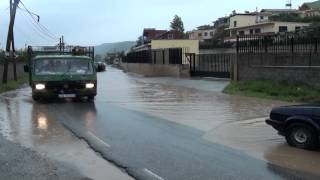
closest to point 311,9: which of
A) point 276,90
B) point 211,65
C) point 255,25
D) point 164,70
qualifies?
point 255,25

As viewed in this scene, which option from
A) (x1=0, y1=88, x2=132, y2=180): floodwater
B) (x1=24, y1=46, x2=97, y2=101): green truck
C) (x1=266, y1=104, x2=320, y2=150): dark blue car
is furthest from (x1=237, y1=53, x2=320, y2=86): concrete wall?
(x1=266, y1=104, x2=320, y2=150): dark blue car

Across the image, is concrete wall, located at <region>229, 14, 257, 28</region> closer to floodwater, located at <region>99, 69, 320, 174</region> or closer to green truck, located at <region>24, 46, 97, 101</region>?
floodwater, located at <region>99, 69, 320, 174</region>

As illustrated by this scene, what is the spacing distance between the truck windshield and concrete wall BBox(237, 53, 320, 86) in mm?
8045

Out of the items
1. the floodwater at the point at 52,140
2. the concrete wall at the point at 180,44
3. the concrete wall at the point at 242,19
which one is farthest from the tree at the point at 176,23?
the floodwater at the point at 52,140

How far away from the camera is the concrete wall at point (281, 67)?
22625mm

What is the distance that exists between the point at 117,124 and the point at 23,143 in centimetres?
350

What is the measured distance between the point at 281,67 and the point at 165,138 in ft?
44.2

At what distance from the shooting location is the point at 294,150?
35.5 ft

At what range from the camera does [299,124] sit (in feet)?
35.9

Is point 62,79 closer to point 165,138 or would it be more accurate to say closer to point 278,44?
point 278,44

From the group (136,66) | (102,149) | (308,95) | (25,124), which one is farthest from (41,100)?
(136,66)

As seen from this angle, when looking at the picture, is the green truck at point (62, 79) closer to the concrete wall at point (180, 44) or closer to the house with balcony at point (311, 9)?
the concrete wall at point (180, 44)

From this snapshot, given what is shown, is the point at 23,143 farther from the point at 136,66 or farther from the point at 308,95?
the point at 136,66

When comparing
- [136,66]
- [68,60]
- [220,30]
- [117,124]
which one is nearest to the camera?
[117,124]
